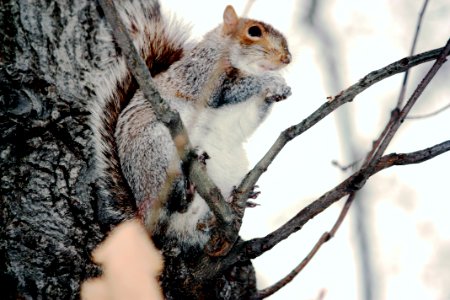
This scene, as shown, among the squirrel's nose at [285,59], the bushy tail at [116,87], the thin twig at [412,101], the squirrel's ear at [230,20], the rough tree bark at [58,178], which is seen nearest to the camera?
the thin twig at [412,101]

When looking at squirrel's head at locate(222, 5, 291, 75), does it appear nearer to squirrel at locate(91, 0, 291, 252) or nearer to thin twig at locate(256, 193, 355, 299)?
squirrel at locate(91, 0, 291, 252)

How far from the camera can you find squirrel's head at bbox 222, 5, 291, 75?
205 cm

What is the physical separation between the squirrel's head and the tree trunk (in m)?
0.59

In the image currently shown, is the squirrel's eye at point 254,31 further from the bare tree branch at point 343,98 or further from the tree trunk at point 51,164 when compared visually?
the bare tree branch at point 343,98

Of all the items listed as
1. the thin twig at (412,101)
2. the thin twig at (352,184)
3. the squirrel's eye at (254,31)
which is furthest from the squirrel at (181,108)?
the thin twig at (412,101)

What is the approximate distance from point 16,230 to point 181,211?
18.0 inches

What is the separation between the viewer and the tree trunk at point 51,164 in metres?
1.40

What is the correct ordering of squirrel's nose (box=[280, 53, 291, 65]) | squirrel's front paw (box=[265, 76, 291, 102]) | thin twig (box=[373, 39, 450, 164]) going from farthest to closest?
squirrel's nose (box=[280, 53, 291, 65]) → squirrel's front paw (box=[265, 76, 291, 102]) → thin twig (box=[373, 39, 450, 164])

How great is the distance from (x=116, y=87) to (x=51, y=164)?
36cm

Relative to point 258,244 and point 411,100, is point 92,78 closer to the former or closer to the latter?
point 258,244

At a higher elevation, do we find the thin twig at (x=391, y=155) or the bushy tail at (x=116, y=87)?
the bushy tail at (x=116, y=87)

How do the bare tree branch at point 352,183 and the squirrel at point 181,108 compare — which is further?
the squirrel at point 181,108

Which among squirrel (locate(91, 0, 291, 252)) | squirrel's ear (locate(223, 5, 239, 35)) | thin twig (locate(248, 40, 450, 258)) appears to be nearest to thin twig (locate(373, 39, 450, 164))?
thin twig (locate(248, 40, 450, 258))

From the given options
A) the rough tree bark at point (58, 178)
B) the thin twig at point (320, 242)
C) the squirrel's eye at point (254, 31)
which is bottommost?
the thin twig at point (320, 242)
